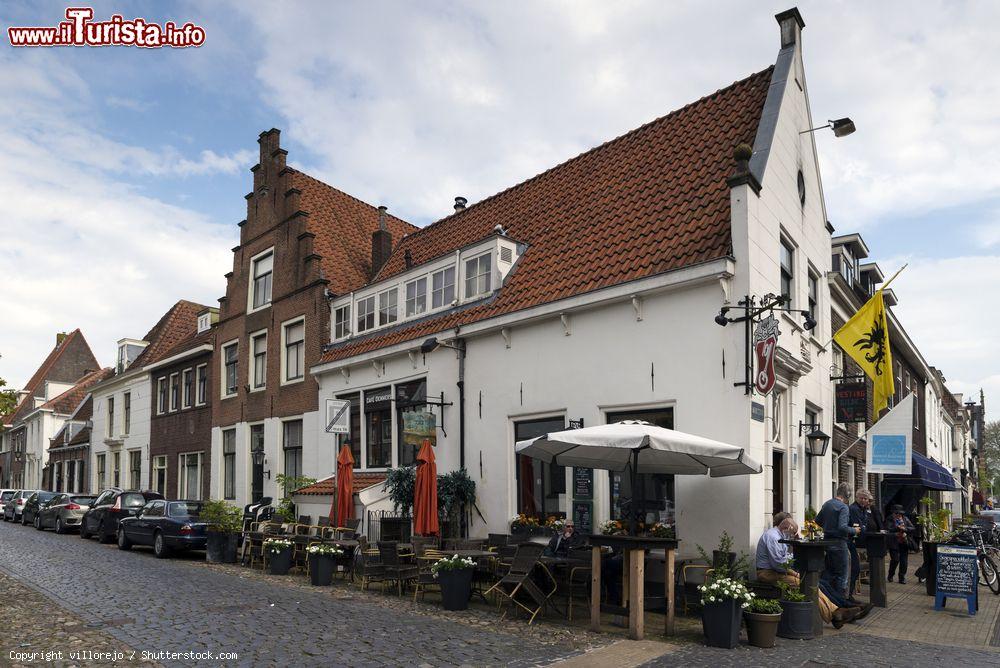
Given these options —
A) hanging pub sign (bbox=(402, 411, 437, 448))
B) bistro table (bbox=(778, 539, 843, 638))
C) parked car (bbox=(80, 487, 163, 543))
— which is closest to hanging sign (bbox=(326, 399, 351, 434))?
hanging pub sign (bbox=(402, 411, 437, 448))

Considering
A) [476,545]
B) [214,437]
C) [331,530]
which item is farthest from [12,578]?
[214,437]

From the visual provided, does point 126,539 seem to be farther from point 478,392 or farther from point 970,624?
point 970,624

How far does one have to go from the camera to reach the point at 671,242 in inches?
512

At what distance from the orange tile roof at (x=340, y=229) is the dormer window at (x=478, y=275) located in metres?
5.81

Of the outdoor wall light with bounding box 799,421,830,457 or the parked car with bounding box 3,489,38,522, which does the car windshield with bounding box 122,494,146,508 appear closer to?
the parked car with bounding box 3,489,38,522

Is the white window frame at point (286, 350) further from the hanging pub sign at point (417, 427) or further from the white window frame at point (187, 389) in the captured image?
the white window frame at point (187, 389)

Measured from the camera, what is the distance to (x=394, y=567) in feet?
40.6

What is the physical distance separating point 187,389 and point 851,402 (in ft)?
73.0

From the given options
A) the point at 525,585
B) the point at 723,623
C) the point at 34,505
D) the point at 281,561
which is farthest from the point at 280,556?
the point at 34,505

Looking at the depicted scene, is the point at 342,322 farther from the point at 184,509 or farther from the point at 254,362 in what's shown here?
the point at 184,509

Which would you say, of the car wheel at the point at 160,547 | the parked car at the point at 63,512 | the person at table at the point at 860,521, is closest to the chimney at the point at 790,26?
the person at table at the point at 860,521

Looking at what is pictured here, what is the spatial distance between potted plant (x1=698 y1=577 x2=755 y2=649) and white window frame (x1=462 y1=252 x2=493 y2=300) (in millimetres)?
8781

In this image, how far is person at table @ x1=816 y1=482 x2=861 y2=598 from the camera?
36.3ft

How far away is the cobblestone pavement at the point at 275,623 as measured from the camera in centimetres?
829
